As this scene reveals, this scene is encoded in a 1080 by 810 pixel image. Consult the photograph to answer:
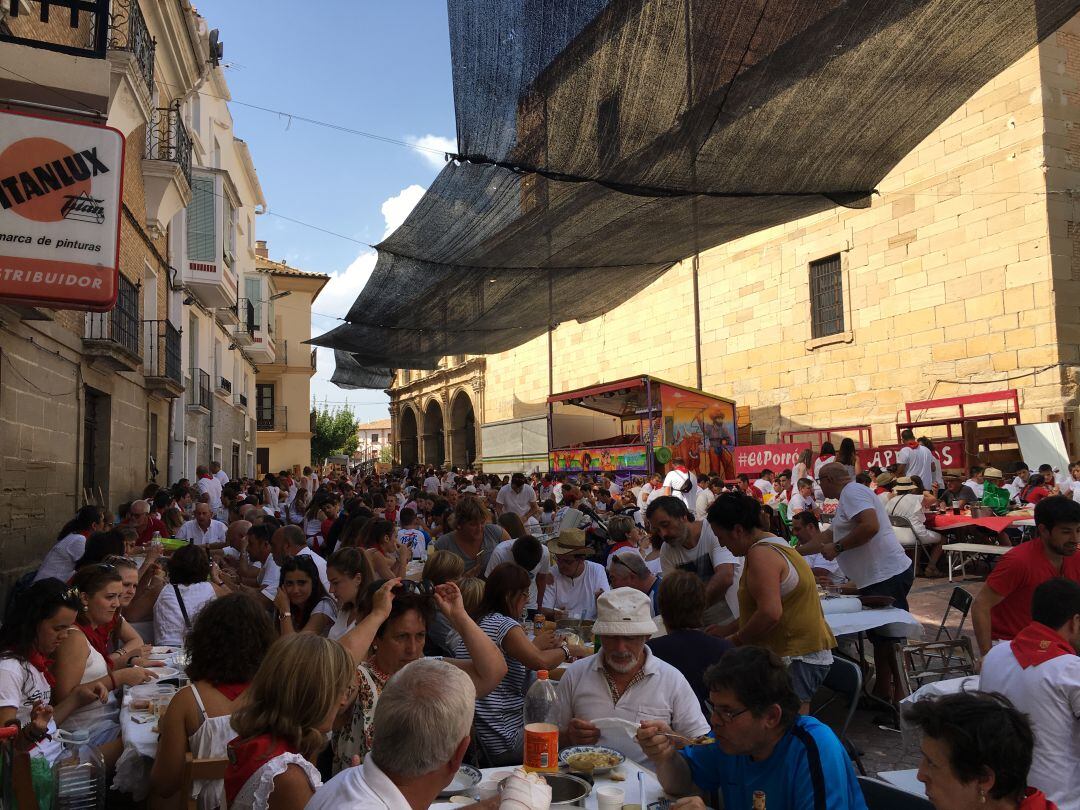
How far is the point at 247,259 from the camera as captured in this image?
26750mm

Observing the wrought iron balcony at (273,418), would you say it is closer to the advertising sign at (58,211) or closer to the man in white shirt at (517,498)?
the man in white shirt at (517,498)

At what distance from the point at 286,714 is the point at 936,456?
43.9 feet

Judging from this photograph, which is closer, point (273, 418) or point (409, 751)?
point (409, 751)

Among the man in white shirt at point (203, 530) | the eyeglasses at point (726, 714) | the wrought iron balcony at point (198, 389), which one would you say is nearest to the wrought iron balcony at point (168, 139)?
the wrought iron balcony at point (198, 389)

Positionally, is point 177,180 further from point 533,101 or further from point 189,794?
point 189,794

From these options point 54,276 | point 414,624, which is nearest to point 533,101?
point 54,276


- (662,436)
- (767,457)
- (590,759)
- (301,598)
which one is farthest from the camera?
(767,457)

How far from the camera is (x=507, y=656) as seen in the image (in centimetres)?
360

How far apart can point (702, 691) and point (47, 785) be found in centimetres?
254

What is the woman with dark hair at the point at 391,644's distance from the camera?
2871 millimetres

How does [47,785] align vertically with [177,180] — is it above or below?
below

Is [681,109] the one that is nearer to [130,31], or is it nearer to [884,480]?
[884,480]

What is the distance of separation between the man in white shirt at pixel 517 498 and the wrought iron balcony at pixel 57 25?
286 inches

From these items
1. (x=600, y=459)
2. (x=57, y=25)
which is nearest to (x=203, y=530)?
(x=57, y=25)
